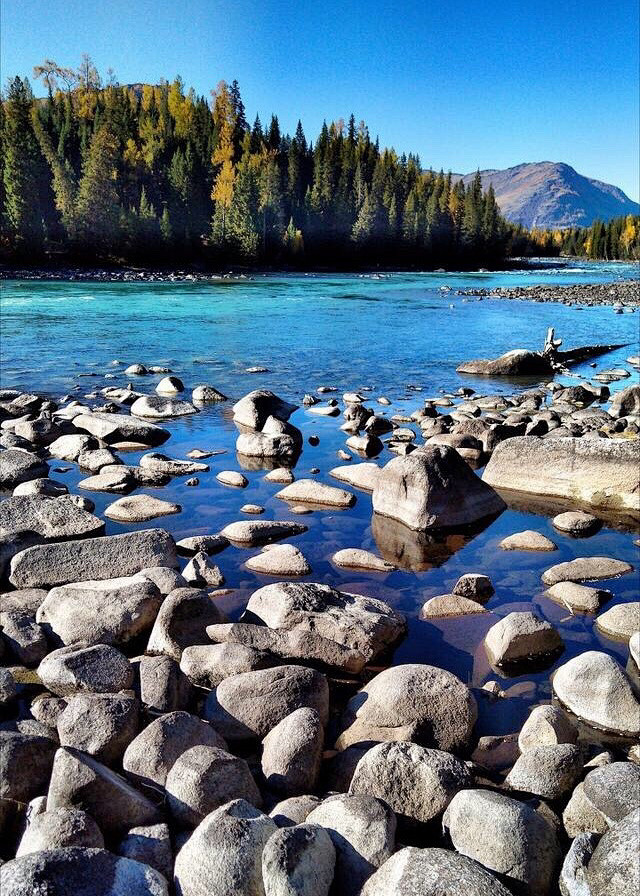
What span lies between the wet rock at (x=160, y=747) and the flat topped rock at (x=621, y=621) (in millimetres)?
2975

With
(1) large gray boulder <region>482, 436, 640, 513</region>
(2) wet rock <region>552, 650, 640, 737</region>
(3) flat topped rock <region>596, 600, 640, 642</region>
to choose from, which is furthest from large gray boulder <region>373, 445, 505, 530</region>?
(2) wet rock <region>552, 650, 640, 737</region>

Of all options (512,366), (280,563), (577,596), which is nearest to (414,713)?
(577,596)

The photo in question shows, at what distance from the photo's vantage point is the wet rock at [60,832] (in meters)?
2.56

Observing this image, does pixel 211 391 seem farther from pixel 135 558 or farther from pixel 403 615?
pixel 403 615

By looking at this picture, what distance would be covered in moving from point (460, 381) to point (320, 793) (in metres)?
13.3

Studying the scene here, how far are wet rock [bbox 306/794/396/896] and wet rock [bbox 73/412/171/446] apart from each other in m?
7.48

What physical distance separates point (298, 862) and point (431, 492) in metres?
4.62

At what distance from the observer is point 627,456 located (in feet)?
24.2

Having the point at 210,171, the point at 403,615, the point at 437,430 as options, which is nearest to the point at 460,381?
the point at 437,430

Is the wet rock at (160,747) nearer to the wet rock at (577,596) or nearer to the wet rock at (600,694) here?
the wet rock at (600,694)

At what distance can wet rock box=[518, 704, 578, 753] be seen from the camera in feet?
11.6

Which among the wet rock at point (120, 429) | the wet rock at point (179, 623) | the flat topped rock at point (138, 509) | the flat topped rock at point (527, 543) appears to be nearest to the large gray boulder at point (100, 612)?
the wet rock at point (179, 623)

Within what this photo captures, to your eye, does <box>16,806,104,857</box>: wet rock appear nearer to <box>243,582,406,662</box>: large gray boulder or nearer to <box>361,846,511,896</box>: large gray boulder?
<box>361,846,511,896</box>: large gray boulder

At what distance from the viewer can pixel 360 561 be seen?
234 inches
